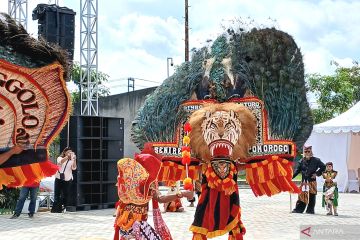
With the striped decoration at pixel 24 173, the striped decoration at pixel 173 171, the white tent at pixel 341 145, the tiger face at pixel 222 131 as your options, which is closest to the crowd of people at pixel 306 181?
the white tent at pixel 341 145

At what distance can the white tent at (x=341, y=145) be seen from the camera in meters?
17.5

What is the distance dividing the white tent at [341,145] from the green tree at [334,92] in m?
10.2

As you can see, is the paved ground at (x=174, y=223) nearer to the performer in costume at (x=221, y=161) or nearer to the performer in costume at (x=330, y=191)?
the performer in costume at (x=330, y=191)

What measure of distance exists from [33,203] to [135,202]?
21.7ft

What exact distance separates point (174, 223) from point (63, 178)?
3.07 m

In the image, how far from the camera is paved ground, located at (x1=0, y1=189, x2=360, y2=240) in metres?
8.85

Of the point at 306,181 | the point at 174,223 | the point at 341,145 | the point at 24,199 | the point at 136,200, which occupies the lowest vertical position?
the point at 174,223

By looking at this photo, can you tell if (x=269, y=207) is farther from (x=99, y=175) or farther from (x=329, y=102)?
(x=329, y=102)

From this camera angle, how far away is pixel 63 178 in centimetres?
1223

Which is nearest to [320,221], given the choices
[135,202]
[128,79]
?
[135,202]

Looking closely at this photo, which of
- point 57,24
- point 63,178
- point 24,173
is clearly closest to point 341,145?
point 63,178

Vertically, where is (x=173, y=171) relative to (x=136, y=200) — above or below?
above

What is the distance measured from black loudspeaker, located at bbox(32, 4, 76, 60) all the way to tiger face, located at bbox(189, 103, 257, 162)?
2403mm

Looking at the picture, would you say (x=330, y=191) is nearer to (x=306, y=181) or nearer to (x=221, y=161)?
(x=306, y=181)
